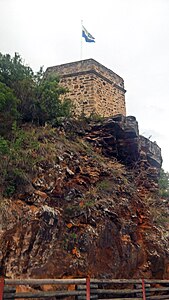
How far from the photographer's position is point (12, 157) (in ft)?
26.9

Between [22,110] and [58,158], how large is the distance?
268cm

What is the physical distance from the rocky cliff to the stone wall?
2.94 m

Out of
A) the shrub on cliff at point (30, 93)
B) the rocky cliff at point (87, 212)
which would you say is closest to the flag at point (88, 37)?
the shrub on cliff at point (30, 93)

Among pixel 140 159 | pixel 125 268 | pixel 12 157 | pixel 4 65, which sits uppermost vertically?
pixel 4 65

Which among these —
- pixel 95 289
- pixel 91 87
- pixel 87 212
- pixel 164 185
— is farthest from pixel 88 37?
pixel 95 289

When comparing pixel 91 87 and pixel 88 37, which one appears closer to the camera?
pixel 91 87

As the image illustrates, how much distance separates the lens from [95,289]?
7.30 meters

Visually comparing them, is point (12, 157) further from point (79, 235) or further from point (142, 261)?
point (142, 261)

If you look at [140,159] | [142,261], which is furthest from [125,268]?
[140,159]

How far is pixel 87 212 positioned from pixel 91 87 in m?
8.57

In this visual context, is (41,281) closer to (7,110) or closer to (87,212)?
(87,212)

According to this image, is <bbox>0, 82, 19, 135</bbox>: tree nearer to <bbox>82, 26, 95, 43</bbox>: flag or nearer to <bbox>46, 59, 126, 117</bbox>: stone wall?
<bbox>46, 59, 126, 117</bbox>: stone wall

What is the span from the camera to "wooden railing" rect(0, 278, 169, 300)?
5.95 meters

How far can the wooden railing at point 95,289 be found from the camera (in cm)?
595
